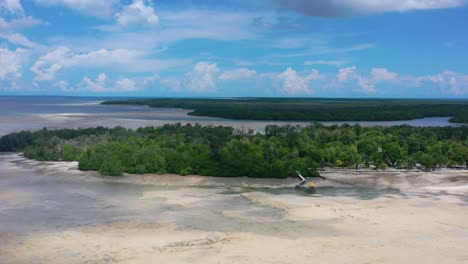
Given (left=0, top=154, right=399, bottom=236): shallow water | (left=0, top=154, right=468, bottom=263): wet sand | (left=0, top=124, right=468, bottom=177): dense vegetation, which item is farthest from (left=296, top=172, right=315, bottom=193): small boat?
(left=0, top=124, right=468, bottom=177): dense vegetation

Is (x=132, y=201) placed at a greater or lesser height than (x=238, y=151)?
lesser

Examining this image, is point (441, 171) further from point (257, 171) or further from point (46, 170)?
point (46, 170)

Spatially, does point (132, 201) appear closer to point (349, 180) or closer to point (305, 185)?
point (305, 185)

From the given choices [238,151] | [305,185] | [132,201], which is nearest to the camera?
[132,201]

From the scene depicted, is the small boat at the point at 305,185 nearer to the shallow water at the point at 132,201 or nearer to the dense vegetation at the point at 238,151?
the shallow water at the point at 132,201

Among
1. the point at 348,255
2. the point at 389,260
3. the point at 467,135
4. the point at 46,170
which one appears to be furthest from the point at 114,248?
the point at 467,135

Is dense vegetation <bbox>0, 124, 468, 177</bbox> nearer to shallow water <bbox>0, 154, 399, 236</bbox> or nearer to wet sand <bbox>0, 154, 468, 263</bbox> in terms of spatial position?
wet sand <bbox>0, 154, 468, 263</bbox>

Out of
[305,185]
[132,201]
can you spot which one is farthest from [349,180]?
[132,201]
